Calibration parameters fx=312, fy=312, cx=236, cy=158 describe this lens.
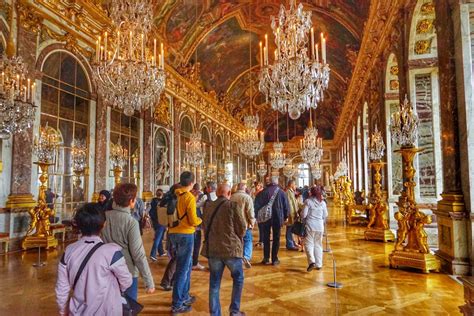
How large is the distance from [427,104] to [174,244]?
6582mm

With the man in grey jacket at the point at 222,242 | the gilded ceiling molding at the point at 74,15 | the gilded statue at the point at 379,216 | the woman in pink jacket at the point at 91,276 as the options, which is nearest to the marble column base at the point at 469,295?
the man in grey jacket at the point at 222,242

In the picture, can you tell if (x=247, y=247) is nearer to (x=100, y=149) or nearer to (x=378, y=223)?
(x=378, y=223)

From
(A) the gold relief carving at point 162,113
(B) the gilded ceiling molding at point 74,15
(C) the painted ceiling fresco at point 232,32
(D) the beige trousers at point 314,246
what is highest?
(C) the painted ceiling fresco at point 232,32

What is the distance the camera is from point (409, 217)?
5.29 meters

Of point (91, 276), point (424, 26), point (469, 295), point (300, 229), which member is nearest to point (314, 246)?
point (300, 229)

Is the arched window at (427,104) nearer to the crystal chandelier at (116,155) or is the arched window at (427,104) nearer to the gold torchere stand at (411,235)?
the gold torchere stand at (411,235)

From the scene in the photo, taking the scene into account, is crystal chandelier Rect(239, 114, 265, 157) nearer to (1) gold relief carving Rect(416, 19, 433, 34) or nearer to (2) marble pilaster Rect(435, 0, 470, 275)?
(1) gold relief carving Rect(416, 19, 433, 34)

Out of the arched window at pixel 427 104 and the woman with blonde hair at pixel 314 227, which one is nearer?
the woman with blonde hair at pixel 314 227

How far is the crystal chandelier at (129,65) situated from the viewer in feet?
16.3

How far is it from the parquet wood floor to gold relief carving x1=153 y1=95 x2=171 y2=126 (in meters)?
7.83

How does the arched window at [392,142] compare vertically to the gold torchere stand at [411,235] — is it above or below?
above

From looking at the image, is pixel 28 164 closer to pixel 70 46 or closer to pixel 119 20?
pixel 70 46

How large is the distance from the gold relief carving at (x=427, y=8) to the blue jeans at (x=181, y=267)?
6.69 m

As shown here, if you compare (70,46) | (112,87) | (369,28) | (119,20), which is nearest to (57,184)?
(70,46)
